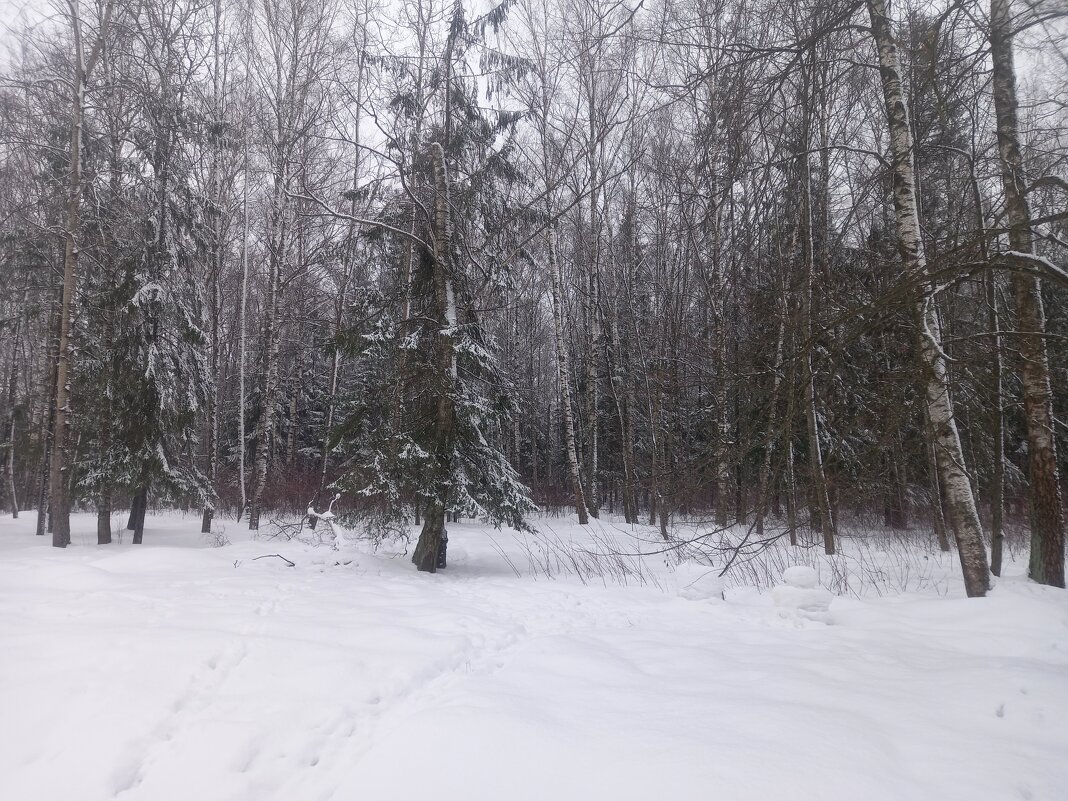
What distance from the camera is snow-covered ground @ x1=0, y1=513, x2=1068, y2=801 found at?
241 cm

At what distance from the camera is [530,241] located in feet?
36.4

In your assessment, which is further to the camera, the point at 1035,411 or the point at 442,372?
the point at 442,372

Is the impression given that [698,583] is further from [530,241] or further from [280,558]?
[530,241]

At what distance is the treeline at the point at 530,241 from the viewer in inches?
172

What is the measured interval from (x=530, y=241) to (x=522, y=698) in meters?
9.24

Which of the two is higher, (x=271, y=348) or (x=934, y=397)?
(x=271, y=348)

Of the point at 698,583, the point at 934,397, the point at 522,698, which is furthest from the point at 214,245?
the point at 934,397

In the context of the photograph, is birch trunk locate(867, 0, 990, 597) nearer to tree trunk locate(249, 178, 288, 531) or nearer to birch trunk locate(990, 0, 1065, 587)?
birch trunk locate(990, 0, 1065, 587)

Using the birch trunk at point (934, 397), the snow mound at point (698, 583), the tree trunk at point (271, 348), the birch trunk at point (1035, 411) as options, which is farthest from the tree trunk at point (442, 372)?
the birch trunk at point (1035, 411)

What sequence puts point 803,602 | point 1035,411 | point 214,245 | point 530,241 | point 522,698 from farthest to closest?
1. point 214,245
2. point 530,241
3. point 1035,411
4. point 803,602
5. point 522,698

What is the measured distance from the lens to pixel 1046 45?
3.81m

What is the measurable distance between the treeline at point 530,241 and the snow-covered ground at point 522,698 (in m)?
1.18

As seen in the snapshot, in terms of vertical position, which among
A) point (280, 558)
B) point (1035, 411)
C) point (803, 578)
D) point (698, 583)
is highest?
point (1035, 411)

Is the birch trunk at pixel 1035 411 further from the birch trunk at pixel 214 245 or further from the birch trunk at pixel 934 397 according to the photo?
the birch trunk at pixel 214 245
